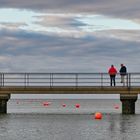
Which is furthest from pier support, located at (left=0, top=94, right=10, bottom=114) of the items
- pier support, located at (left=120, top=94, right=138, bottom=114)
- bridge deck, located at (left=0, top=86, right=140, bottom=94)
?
pier support, located at (left=120, top=94, right=138, bottom=114)

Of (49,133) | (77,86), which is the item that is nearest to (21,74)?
(77,86)

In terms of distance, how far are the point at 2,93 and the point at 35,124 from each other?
7.05 meters

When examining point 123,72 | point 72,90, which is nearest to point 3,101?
point 72,90

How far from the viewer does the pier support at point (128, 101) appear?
4850 centimetres

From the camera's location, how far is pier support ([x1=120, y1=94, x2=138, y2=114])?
159ft

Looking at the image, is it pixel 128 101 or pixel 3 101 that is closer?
pixel 128 101

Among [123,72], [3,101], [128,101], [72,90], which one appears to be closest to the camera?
[123,72]

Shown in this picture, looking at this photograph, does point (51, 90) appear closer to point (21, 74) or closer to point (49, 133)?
point (21, 74)

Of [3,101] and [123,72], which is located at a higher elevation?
[123,72]

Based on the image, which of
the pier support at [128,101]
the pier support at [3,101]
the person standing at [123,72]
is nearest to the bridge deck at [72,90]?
the pier support at [128,101]

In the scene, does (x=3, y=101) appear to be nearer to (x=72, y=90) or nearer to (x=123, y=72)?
(x=72, y=90)

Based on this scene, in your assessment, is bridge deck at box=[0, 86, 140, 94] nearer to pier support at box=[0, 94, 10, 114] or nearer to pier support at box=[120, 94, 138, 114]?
pier support at box=[120, 94, 138, 114]

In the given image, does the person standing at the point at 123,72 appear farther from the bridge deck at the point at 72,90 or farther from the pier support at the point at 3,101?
the pier support at the point at 3,101

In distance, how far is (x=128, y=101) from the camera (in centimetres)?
4916
